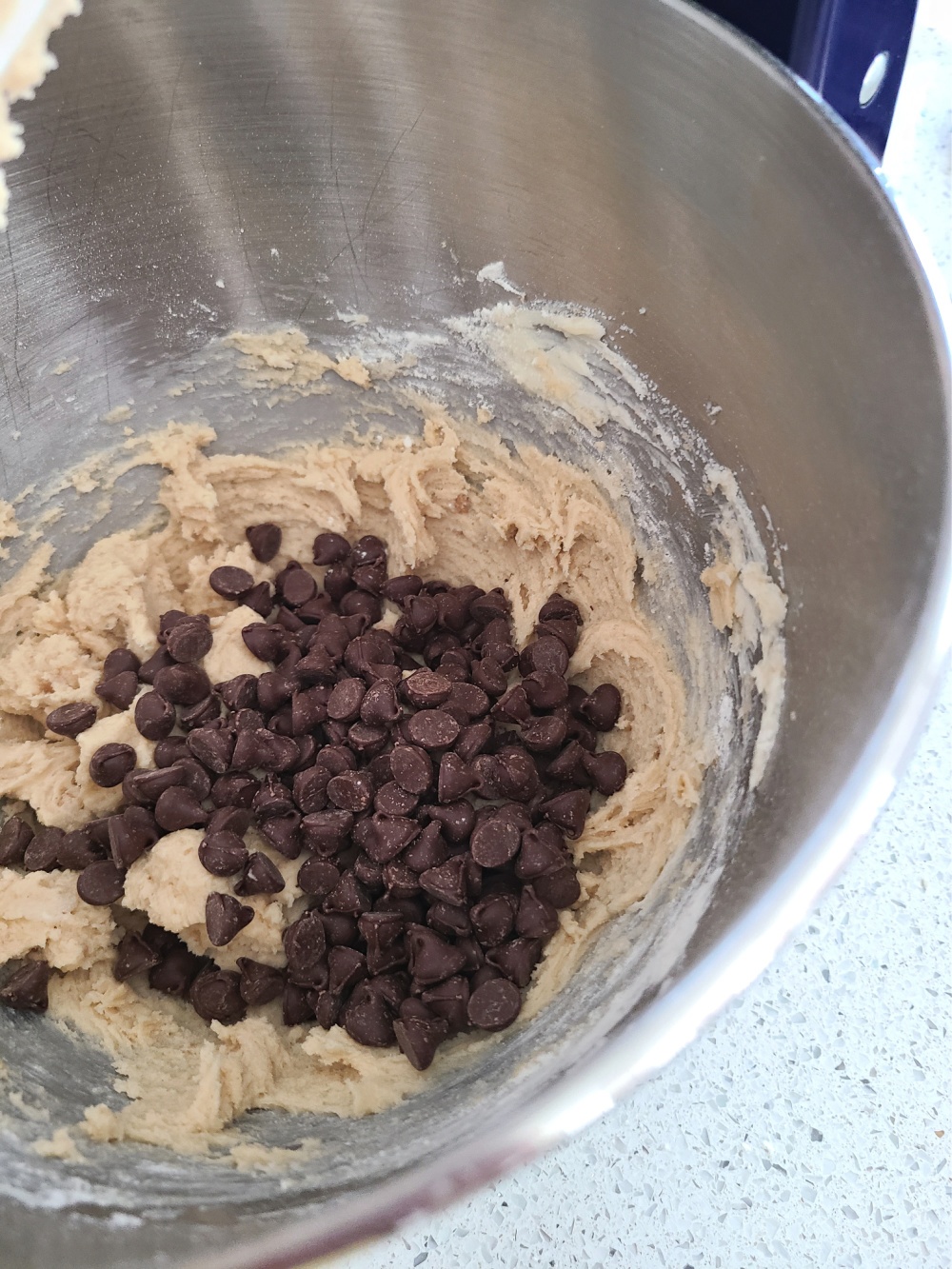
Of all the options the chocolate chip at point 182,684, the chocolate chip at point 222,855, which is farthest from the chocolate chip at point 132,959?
the chocolate chip at point 182,684

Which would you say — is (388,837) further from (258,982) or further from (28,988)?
(28,988)

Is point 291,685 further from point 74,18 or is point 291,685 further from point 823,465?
point 74,18

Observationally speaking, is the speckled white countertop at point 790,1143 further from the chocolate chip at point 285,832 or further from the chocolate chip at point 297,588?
→ the chocolate chip at point 297,588

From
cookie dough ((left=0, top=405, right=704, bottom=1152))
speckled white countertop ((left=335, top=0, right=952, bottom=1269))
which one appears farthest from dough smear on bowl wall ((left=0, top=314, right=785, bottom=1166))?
speckled white countertop ((left=335, top=0, right=952, bottom=1269))

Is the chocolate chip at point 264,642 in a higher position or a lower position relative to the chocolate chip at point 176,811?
higher

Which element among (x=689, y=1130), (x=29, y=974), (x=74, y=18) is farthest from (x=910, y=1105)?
(x=74, y=18)

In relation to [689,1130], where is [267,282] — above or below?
above
